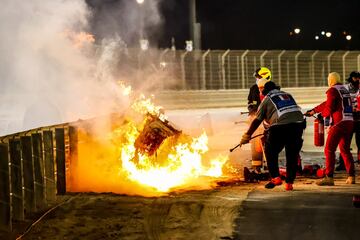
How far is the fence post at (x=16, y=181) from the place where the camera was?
6.05 metres

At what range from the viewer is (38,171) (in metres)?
6.99

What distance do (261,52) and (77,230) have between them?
95.3 ft

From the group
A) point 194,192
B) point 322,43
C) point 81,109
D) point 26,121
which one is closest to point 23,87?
point 26,121

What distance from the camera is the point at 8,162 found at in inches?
225

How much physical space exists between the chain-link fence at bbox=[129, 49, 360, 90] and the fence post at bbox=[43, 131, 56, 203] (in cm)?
2438

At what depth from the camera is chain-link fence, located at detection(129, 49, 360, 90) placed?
32875 mm

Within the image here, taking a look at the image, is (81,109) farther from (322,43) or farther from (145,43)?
(322,43)

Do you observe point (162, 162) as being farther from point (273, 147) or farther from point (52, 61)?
point (52, 61)

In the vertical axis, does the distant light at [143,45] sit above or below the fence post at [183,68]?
above

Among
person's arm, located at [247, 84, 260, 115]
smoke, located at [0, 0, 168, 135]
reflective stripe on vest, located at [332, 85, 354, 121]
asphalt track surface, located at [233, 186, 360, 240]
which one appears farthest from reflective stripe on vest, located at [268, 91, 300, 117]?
smoke, located at [0, 0, 168, 135]

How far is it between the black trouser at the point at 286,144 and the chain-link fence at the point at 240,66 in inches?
957

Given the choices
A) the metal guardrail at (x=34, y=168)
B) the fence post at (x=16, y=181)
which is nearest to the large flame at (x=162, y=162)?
the metal guardrail at (x=34, y=168)

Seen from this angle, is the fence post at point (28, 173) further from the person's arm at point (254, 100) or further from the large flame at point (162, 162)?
the person's arm at point (254, 100)

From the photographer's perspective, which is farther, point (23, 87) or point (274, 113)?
point (23, 87)
